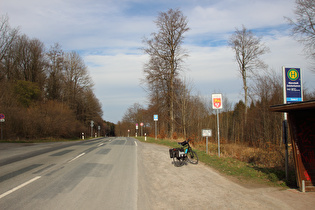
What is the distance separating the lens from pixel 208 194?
254 inches

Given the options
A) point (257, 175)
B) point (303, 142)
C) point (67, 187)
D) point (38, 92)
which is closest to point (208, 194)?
point (257, 175)

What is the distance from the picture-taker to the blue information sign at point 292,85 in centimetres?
759

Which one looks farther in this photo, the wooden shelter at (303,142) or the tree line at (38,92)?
the tree line at (38,92)

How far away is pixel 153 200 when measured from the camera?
5992 mm

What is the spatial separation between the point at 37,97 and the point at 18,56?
879 cm

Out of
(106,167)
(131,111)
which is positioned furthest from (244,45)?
(131,111)

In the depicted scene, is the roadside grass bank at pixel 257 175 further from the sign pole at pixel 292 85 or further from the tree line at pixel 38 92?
the tree line at pixel 38 92

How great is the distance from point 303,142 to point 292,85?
1907mm

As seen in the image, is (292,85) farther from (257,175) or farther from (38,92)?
(38,92)

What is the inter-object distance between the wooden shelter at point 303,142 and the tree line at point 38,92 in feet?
101

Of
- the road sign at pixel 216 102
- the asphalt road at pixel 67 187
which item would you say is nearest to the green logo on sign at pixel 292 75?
the road sign at pixel 216 102

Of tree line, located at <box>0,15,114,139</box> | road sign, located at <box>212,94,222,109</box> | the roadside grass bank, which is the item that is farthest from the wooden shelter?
tree line, located at <box>0,15,114,139</box>

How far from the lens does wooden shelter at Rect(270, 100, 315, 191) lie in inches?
255

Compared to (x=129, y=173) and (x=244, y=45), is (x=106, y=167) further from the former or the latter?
(x=244, y=45)
